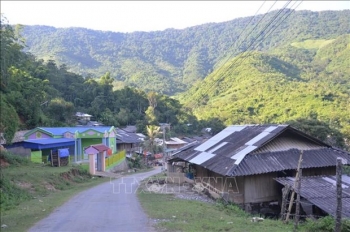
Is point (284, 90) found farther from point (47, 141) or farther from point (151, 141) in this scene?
point (47, 141)

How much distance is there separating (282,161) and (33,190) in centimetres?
1467

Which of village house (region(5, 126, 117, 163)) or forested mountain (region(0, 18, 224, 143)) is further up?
forested mountain (region(0, 18, 224, 143))

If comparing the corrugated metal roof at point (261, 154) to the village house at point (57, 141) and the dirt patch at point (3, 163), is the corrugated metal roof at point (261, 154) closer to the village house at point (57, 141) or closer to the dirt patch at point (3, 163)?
the dirt patch at point (3, 163)

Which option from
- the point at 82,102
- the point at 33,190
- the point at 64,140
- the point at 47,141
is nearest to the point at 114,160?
the point at 64,140

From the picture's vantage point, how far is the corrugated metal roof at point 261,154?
61.1 feet

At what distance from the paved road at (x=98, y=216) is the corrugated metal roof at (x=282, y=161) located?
566 cm

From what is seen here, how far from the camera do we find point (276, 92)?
89875 millimetres

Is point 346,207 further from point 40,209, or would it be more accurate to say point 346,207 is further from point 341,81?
point 341,81

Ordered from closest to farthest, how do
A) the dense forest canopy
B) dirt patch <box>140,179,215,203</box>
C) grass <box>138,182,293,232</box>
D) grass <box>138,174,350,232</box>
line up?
grass <box>138,174,350,232</box> < grass <box>138,182,293,232</box> < dirt patch <box>140,179,215,203</box> < the dense forest canopy

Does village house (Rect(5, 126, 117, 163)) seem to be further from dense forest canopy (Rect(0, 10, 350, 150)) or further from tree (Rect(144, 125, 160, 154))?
tree (Rect(144, 125, 160, 154))

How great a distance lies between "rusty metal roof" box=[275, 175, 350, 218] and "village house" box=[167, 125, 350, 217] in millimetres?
988

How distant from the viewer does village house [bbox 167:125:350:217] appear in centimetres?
1889

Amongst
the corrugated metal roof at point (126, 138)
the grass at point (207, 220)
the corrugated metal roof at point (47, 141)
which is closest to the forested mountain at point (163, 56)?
the corrugated metal roof at point (126, 138)

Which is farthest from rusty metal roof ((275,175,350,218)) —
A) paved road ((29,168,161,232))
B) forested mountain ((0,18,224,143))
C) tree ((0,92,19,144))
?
forested mountain ((0,18,224,143))
